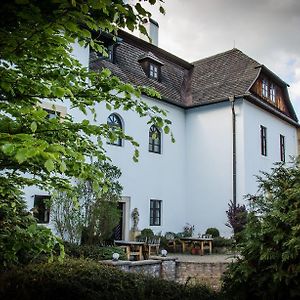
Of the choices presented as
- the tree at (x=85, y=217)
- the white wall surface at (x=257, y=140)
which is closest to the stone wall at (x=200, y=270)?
the tree at (x=85, y=217)

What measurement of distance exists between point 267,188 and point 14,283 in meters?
3.64

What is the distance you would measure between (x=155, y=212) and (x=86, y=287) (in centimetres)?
1299

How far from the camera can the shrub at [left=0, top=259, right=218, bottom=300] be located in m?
4.79

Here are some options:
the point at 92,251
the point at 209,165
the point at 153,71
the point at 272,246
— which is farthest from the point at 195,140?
the point at 272,246

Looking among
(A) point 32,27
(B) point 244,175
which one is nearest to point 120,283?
(A) point 32,27

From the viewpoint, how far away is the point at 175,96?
1989 cm

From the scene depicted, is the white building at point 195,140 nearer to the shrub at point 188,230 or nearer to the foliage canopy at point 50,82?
the shrub at point 188,230

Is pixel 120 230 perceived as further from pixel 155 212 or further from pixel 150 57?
pixel 150 57

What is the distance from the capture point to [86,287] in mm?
5098

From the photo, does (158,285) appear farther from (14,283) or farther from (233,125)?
(233,125)

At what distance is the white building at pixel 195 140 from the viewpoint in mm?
17438

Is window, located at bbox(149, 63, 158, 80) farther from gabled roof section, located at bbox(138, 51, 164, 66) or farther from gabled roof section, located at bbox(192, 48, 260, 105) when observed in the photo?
gabled roof section, located at bbox(192, 48, 260, 105)

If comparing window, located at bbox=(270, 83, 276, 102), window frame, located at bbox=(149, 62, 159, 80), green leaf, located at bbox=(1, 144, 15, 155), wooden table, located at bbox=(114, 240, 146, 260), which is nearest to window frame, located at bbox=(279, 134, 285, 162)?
window, located at bbox=(270, 83, 276, 102)

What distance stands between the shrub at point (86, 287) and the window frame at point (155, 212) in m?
11.9
